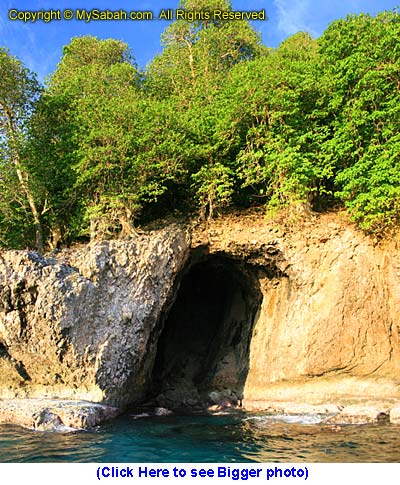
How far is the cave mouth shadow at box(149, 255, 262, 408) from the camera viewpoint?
19516 millimetres

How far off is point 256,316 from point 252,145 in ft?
23.5

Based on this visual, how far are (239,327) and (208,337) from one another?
2554mm

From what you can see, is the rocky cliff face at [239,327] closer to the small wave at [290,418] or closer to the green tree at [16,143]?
the small wave at [290,418]

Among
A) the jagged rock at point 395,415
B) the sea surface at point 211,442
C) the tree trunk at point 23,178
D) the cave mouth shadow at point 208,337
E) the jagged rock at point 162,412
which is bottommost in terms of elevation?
the jagged rock at point 162,412

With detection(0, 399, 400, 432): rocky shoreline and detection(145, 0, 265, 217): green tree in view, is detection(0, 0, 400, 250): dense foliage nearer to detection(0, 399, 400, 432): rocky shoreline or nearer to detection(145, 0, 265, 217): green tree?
detection(145, 0, 265, 217): green tree

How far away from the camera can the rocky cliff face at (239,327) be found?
15320 mm

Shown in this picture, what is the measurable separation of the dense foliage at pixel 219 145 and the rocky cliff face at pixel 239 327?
1537mm

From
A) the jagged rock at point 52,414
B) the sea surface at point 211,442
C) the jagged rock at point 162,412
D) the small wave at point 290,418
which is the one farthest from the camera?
the jagged rock at point 162,412

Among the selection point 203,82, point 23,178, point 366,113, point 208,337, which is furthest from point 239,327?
point 203,82

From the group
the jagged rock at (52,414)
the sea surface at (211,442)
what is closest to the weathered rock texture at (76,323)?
the jagged rock at (52,414)

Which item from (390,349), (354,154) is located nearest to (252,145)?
(354,154)

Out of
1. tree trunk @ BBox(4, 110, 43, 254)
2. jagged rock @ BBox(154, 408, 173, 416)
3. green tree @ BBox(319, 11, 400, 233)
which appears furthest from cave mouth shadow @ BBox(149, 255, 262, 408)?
tree trunk @ BBox(4, 110, 43, 254)

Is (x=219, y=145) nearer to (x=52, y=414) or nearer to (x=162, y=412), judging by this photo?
(x=162, y=412)

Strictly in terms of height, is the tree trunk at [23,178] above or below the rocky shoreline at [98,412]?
above
